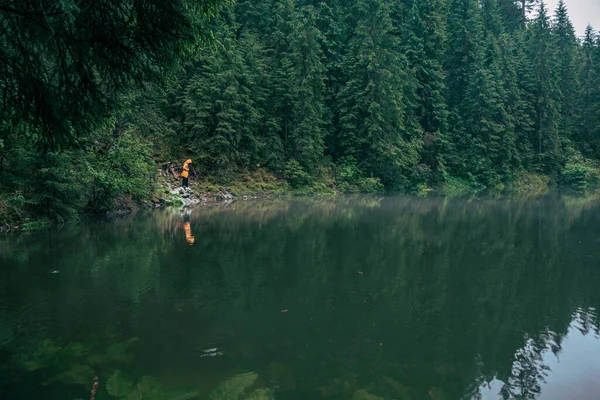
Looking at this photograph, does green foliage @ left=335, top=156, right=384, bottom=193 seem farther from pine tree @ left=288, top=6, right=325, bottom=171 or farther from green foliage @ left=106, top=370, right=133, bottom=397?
green foliage @ left=106, top=370, right=133, bottom=397

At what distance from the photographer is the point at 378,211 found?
20.4m

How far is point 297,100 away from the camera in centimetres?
3045

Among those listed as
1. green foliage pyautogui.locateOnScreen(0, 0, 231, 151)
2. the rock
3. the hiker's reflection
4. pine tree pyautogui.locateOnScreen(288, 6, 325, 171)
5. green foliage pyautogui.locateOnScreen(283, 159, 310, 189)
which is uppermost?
pine tree pyautogui.locateOnScreen(288, 6, 325, 171)

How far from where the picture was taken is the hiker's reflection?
12.2 metres

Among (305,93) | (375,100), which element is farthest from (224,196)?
(375,100)

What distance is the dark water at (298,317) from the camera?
454cm

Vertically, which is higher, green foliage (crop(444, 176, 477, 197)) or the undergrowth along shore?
the undergrowth along shore

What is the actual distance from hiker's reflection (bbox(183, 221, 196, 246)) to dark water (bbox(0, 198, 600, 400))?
0.17 metres

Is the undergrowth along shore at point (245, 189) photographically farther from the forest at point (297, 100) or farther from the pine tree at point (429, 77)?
the pine tree at point (429, 77)

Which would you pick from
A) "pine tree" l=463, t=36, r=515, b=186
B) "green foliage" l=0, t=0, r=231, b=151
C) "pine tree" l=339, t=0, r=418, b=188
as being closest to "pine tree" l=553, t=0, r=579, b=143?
"pine tree" l=463, t=36, r=515, b=186

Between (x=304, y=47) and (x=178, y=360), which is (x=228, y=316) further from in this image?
(x=304, y=47)

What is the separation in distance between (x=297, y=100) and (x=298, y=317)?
25.7 metres

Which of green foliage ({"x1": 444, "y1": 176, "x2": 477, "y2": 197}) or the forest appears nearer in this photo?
the forest

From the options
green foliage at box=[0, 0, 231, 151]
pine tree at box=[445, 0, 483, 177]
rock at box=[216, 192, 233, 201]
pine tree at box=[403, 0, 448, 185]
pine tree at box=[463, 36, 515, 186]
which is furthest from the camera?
pine tree at box=[445, 0, 483, 177]
